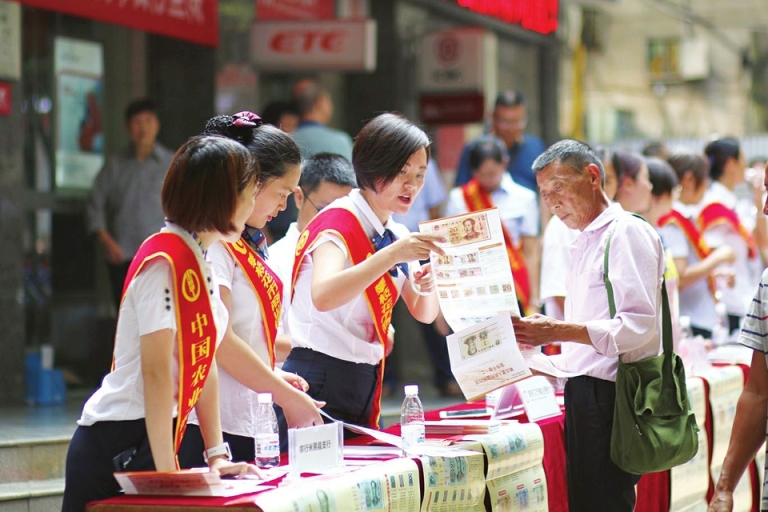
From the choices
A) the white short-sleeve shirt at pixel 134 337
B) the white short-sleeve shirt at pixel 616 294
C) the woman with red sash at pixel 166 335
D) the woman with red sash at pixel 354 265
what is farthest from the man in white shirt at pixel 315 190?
the white short-sleeve shirt at pixel 134 337

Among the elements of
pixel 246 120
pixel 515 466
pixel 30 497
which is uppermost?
pixel 246 120

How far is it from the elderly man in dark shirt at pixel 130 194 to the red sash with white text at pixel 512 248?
6.72ft

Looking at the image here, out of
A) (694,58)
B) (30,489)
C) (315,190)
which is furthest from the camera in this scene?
(694,58)

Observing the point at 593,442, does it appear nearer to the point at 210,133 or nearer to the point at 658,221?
the point at 210,133

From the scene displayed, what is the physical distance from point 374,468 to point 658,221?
3.80m

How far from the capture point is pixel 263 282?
3531 mm

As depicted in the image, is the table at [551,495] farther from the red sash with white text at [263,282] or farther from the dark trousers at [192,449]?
the red sash with white text at [263,282]

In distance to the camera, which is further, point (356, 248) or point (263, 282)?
Result: point (356, 248)

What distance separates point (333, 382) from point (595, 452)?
0.94 meters

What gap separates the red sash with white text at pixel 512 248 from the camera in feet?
24.8

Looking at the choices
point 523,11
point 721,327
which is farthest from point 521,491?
point 523,11

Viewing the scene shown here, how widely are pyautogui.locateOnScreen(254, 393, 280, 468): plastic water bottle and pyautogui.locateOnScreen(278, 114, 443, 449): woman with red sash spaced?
43cm

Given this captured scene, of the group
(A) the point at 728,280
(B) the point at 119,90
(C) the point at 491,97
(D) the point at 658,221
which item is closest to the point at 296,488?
(D) the point at 658,221

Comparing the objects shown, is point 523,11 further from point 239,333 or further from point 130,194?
point 239,333
